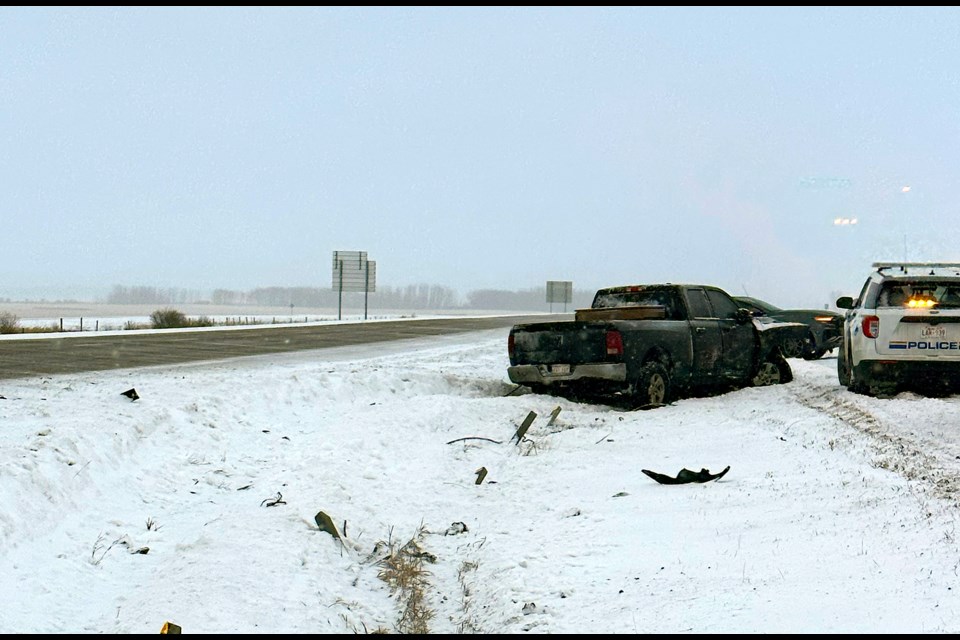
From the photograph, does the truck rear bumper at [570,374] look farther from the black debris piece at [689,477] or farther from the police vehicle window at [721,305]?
the black debris piece at [689,477]

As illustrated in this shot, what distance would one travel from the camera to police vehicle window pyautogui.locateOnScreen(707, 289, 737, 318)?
1362 cm

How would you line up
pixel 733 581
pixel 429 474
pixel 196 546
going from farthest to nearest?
pixel 429 474 < pixel 196 546 < pixel 733 581

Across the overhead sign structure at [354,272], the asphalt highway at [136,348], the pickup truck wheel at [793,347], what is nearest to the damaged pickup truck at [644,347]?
the pickup truck wheel at [793,347]

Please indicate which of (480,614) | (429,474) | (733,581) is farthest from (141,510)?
(733,581)

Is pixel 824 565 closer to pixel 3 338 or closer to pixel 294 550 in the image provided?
pixel 294 550

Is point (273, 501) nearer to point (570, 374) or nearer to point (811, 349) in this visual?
point (570, 374)

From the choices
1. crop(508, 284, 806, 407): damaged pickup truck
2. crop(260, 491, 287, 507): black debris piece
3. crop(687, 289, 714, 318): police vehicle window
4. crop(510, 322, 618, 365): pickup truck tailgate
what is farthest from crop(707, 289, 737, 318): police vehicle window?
crop(260, 491, 287, 507): black debris piece

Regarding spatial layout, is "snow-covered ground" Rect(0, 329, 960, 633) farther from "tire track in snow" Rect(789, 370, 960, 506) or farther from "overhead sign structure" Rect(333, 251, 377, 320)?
"overhead sign structure" Rect(333, 251, 377, 320)

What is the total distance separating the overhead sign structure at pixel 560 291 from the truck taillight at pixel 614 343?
9161 centimetres

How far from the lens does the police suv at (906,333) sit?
11141mm

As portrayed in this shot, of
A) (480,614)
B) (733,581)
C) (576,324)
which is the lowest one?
(480,614)

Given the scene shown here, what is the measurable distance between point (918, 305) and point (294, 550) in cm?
976

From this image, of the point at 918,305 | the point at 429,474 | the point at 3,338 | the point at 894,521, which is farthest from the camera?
the point at 3,338

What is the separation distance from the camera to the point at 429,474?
28.8ft
